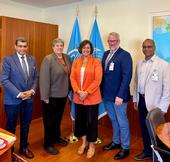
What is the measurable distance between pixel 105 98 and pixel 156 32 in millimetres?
1361

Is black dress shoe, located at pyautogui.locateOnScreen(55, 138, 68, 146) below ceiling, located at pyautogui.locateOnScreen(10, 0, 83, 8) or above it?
below

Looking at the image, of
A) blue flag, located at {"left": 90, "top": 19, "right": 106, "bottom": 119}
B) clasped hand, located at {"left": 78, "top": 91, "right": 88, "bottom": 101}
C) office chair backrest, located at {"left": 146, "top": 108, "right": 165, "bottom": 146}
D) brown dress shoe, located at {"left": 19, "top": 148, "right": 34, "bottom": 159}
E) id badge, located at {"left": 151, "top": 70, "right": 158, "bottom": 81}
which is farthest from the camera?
blue flag, located at {"left": 90, "top": 19, "right": 106, "bottom": 119}

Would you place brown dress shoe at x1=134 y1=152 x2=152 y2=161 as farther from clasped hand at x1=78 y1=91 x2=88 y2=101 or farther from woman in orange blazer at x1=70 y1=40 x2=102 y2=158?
clasped hand at x1=78 y1=91 x2=88 y2=101

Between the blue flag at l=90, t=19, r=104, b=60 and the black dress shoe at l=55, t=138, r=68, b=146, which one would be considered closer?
the black dress shoe at l=55, t=138, r=68, b=146

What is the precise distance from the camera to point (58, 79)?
2.88 metres

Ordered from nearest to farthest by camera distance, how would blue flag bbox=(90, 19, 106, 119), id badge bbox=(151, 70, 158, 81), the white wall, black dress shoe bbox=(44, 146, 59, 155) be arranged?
id badge bbox=(151, 70, 158, 81)
black dress shoe bbox=(44, 146, 59, 155)
blue flag bbox=(90, 19, 106, 119)
the white wall

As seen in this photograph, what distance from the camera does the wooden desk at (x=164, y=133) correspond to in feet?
5.69

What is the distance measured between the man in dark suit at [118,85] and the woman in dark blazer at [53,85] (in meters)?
0.55

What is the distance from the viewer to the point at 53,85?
2885mm

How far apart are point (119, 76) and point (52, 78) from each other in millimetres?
888

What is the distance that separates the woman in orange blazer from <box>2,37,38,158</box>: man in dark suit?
58 cm

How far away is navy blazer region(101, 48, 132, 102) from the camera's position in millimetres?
2727

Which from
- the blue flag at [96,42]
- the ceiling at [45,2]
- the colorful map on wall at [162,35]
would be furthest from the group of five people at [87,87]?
the ceiling at [45,2]

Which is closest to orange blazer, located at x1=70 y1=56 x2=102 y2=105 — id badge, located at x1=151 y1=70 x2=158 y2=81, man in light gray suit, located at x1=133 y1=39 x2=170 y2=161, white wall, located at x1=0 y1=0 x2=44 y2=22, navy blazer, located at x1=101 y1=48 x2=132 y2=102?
navy blazer, located at x1=101 y1=48 x2=132 y2=102
